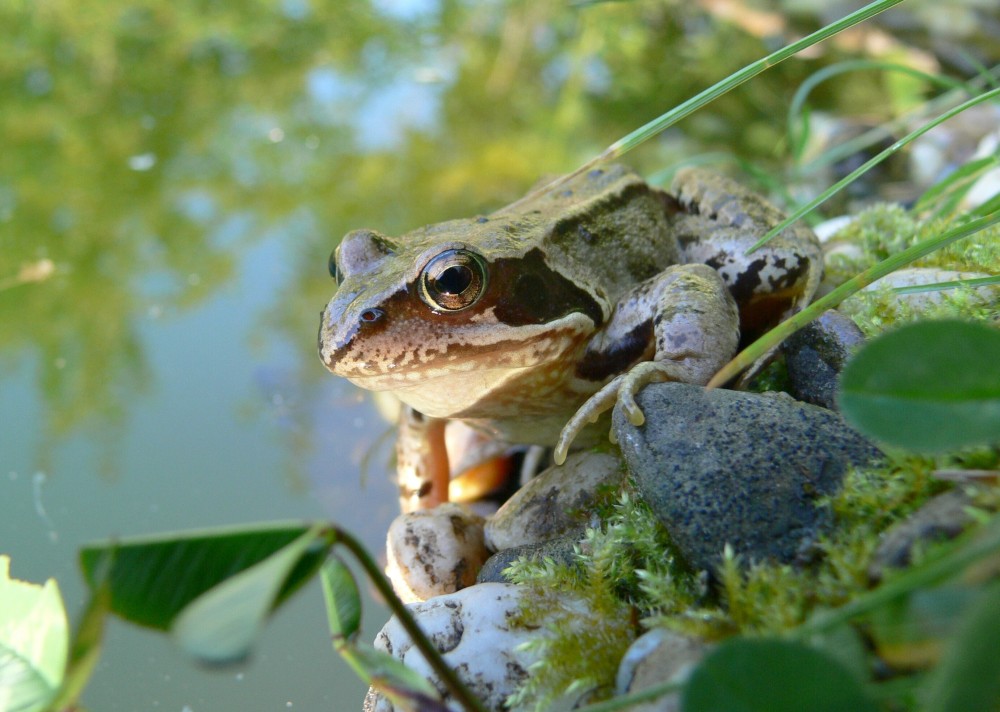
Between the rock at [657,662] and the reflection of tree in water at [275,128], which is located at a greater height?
the reflection of tree in water at [275,128]

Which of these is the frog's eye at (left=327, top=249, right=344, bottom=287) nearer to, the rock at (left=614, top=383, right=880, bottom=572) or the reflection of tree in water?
Result: the rock at (left=614, top=383, right=880, bottom=572)

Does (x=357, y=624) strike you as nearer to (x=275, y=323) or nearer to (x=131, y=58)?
(x=275, y=323)

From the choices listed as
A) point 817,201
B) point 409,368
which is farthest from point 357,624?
point 817,201

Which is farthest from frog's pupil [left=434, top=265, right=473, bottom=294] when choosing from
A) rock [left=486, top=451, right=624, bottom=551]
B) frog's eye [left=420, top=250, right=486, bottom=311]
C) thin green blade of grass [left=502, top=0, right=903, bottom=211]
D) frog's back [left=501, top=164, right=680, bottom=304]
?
rock [left=486, top=451, right=624, bottom=551]

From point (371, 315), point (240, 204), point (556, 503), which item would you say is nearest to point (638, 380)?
point (556, 503)

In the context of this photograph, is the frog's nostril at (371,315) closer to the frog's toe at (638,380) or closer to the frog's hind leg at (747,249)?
the frog's toe at (638,380)

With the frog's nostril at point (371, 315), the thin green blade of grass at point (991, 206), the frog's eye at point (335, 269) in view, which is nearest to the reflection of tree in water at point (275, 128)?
the frog's eye at point (335, 269)

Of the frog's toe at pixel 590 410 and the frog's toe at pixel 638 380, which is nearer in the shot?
the frog's toe at pixel 638 380
